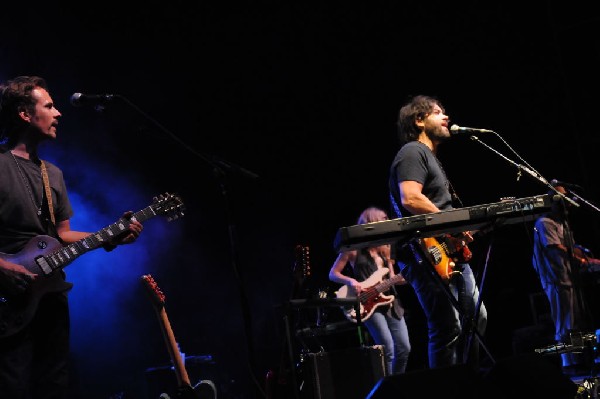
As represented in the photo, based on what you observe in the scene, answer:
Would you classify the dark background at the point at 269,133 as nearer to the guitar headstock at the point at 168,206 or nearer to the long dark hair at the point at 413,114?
the guitar headstock at the point at 168,206

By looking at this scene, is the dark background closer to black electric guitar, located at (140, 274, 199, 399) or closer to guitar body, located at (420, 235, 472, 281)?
black electric guitar, located at (140, 274, 199, 399)

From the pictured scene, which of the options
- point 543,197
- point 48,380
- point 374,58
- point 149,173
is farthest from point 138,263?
point 543,197

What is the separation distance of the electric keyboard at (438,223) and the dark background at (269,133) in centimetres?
445

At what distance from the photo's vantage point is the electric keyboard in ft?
10.4

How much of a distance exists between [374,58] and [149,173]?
3224 mm

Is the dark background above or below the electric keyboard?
above

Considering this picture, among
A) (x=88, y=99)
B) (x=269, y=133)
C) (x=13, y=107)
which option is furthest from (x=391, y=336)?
(x=13, y=107)

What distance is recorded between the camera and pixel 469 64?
26.1 ft

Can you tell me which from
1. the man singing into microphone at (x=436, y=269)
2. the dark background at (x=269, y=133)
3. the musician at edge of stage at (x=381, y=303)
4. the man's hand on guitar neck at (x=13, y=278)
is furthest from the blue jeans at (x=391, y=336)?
the man's hand on guitar neck at (x=13, y=278)

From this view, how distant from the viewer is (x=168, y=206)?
4.17m

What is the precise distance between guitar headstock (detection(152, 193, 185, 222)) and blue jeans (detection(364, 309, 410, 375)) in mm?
2945

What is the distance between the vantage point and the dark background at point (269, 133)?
24.5 ft

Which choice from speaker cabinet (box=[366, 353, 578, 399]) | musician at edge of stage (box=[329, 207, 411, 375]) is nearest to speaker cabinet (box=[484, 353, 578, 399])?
speaker cabinet (box=[366, 353, 578, 399])

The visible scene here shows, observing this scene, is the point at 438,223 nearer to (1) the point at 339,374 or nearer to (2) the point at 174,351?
(1) the point at 339,374
